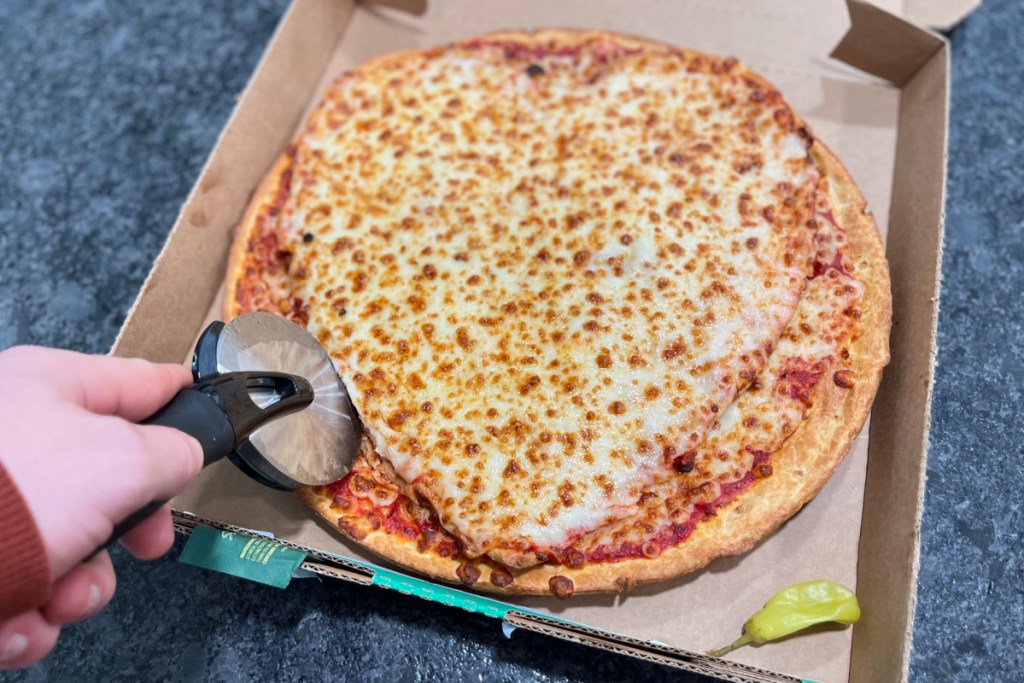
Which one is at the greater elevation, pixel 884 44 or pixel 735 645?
pixel 884 44

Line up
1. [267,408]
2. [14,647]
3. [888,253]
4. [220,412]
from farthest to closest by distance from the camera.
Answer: [888,253] → [267,408] → [220,412] → [14,647]

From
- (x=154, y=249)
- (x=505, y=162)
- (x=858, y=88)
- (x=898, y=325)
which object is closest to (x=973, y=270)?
(x=898, y=325)

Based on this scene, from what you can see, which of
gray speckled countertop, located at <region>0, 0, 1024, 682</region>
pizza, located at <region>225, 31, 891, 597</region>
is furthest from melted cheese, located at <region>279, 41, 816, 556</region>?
gray speckled countertop, located at <region>0, 0, 1024, 682</region>

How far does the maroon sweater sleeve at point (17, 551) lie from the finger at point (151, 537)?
379 millimetres

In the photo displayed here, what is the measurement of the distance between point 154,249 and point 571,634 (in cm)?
183

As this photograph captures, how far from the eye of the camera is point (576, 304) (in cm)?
204

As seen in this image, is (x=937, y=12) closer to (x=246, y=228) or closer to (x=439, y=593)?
(x=246, y=228)

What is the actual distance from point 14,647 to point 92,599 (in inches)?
4.7

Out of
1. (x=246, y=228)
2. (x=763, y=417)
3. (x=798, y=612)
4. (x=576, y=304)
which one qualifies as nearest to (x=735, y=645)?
(x=798, y=612)

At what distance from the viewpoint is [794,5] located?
280 centimetres

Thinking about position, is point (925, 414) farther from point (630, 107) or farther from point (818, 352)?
point (630, 107)

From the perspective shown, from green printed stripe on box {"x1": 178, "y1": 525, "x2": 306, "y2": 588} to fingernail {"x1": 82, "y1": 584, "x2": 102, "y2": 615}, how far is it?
56cm

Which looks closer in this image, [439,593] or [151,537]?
[151,537]

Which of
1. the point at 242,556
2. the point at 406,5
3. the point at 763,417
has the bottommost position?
the point at 242,556
